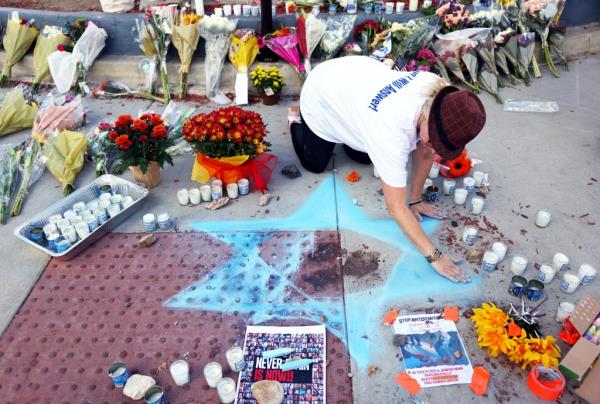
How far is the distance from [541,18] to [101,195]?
17.1ft

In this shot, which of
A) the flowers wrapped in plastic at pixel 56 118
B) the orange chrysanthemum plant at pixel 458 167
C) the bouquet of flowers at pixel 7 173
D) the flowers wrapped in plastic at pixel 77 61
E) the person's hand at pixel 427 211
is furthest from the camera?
the flowers wrapped in plastic at pixel 77 61

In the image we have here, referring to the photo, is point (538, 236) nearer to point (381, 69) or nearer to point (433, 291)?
point (433, 291)

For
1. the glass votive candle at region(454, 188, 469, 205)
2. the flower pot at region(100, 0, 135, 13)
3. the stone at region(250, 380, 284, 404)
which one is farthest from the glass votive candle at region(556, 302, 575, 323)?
the flower pot at region(100, 0, 135, 13)

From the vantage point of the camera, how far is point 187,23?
5.11m

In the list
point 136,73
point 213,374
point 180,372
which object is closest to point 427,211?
point 213,374

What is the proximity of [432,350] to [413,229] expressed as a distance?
72cm

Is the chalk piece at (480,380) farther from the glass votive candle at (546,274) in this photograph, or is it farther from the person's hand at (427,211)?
the person's hand at (427,211)

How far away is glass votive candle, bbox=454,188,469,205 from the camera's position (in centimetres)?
354

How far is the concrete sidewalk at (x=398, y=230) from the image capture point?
257 centimetres

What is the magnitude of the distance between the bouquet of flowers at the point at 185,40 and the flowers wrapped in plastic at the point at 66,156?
5.46ft

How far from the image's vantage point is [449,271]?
2920 millimetres

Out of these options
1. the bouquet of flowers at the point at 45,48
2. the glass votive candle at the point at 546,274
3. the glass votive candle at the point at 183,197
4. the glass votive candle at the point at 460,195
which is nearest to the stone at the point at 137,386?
the glass votive candle at the point at 183,197

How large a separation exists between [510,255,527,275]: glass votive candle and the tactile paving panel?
1.12m

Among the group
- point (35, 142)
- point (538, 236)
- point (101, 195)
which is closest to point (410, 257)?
point (538, 236)
